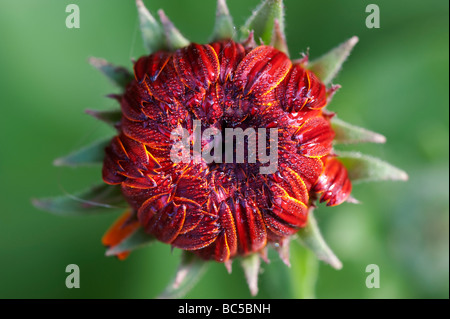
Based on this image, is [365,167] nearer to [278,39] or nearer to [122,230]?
[278,39]

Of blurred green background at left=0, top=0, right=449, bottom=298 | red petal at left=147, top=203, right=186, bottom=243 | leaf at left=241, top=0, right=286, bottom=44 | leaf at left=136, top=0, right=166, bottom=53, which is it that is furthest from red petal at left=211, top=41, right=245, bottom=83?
blurred green background at left=0, top=0, right=449, bottom=298

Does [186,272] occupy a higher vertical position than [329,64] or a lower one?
lower

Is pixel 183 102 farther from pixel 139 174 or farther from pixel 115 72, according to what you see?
pixel 115 72

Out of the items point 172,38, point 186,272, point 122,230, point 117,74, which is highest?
point 172,38

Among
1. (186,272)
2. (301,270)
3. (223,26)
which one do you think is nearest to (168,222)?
(186,272)

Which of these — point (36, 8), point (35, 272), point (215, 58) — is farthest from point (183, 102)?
point (35, 272)

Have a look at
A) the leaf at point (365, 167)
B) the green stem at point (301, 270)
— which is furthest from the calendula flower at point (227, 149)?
the green stem at point (301, 270)

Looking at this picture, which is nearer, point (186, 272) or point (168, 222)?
point (168, 222)
